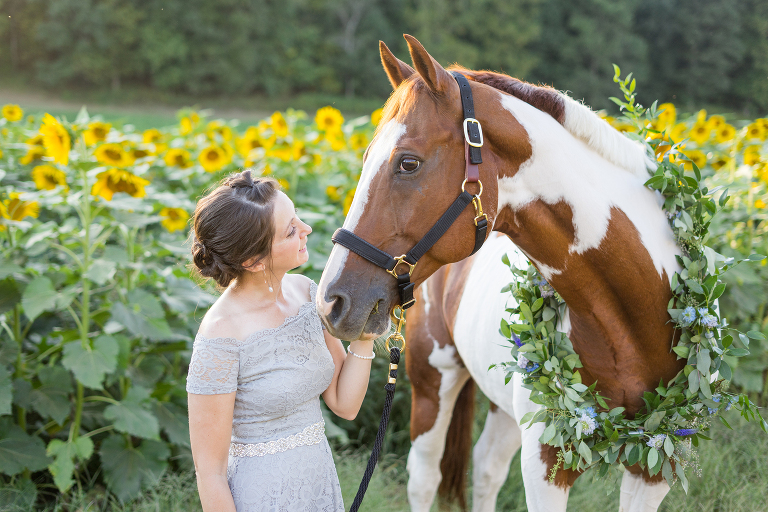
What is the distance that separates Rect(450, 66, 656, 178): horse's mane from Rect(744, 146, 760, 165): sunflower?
10.9 feet

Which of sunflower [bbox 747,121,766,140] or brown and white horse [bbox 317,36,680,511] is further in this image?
sunflower [bbox 747,121,766,140]

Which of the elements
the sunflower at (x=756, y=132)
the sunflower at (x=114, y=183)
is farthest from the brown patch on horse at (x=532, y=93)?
the sunflower at (x=756, y=132)

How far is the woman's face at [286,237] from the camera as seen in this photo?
1624 millimetres

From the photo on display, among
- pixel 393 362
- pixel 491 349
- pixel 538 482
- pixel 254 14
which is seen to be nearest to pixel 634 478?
pixel 538 482

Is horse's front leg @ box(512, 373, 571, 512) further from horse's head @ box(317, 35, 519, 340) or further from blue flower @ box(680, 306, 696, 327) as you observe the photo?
horse's head @ box(317, 35, 519, 340)

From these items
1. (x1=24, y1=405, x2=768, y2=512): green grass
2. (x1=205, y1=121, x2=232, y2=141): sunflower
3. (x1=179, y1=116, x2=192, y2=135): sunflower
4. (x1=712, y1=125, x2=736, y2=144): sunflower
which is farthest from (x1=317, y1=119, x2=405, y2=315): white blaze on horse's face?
(x1=179, y1=116, x2=192, y2=135): sunflower

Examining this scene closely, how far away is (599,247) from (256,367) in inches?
41.1

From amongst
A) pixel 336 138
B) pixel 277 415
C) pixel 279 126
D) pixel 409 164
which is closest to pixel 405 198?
pixel 409 164

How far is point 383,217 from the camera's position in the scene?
1.53m

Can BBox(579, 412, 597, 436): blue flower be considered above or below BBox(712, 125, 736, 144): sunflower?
above

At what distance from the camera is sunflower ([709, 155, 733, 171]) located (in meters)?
4.91

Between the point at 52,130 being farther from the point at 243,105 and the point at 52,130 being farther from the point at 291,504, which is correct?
the point at 243,105

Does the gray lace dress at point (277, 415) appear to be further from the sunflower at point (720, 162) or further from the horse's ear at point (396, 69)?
the sunflower at point (720, 162)

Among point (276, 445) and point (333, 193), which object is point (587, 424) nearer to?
point (276, 445)
